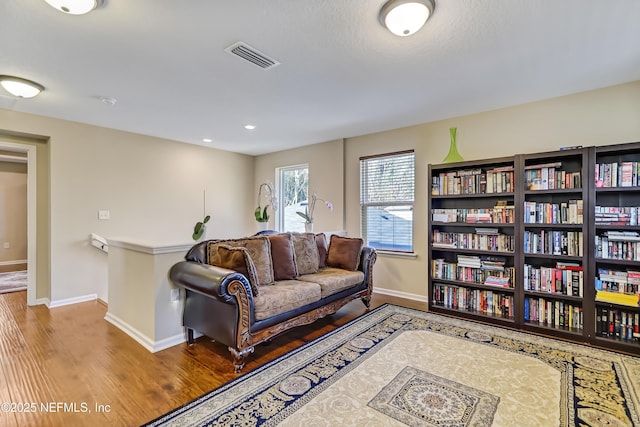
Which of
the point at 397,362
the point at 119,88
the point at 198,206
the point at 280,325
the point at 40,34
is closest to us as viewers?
the point at 40,34

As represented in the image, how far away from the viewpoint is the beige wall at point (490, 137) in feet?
9.38

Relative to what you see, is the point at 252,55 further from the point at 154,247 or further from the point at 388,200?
the point at 388,200

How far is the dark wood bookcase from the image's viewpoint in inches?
104

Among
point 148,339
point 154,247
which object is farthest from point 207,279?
point 148,339

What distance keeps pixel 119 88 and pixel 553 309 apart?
189 inches

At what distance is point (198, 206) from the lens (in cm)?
531

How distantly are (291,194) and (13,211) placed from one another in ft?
19.0

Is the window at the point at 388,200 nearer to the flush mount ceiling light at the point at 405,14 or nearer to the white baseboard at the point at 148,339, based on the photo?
the flush mount ceiling light at the point at 405,14

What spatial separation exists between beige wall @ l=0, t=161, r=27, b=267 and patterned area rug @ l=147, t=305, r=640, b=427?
7.03m

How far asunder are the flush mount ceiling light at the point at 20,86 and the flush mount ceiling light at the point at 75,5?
1505 millimetres

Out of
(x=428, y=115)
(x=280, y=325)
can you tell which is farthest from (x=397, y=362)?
(x=428, y=115)

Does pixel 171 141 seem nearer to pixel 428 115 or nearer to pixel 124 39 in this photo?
pixel 124 39

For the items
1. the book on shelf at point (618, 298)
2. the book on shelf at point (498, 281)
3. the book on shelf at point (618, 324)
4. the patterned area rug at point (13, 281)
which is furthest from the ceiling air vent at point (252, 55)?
the patterned area rug at point (13, 281)

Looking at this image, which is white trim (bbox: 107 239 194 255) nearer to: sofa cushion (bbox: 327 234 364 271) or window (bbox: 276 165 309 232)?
sofa cushion (bbox: 327 234 364 271)
